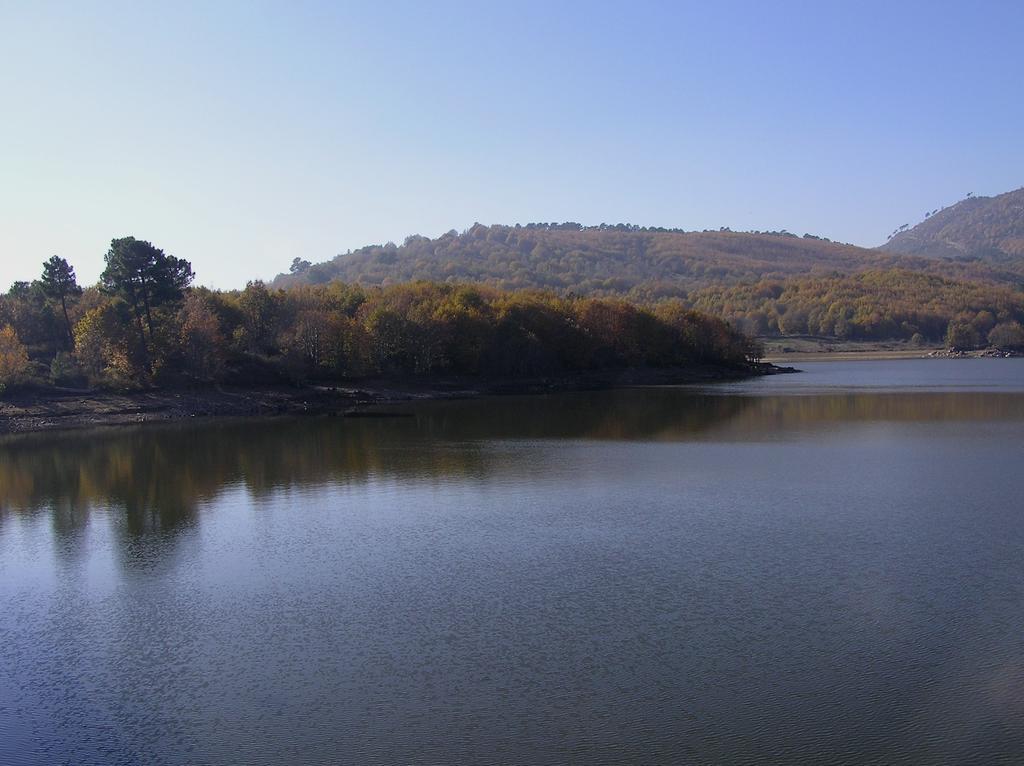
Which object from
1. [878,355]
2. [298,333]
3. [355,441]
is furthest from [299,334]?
[878,355]

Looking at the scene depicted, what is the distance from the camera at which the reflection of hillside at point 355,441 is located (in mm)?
28078

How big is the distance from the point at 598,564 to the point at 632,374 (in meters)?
64.6

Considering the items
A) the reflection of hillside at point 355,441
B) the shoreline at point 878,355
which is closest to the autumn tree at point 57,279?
the reflection of hillside at point 355,441

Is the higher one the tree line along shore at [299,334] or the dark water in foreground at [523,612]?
the tree line along shore at [299,334]

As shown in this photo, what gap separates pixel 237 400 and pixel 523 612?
150ft

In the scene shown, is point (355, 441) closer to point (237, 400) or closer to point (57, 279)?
point (237, 400)

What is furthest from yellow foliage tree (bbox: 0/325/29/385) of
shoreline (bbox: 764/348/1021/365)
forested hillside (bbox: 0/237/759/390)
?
shoreline (bbox: 764/348/1021/365)

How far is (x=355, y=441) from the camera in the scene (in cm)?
3994

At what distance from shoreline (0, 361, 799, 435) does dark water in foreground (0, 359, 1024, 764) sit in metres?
20.0

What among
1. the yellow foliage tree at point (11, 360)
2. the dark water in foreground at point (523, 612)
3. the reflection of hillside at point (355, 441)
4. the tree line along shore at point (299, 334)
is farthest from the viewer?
the tree line along shore at point (299, 334)

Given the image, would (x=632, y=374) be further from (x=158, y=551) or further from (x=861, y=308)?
(x=861, y=308)

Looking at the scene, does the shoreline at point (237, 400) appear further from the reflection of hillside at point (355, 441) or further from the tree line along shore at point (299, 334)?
the reflection of hillside at point (355, 441)

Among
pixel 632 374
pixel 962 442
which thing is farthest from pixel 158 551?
pixel 632 374

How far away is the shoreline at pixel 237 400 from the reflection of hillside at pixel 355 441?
12.5 ft
